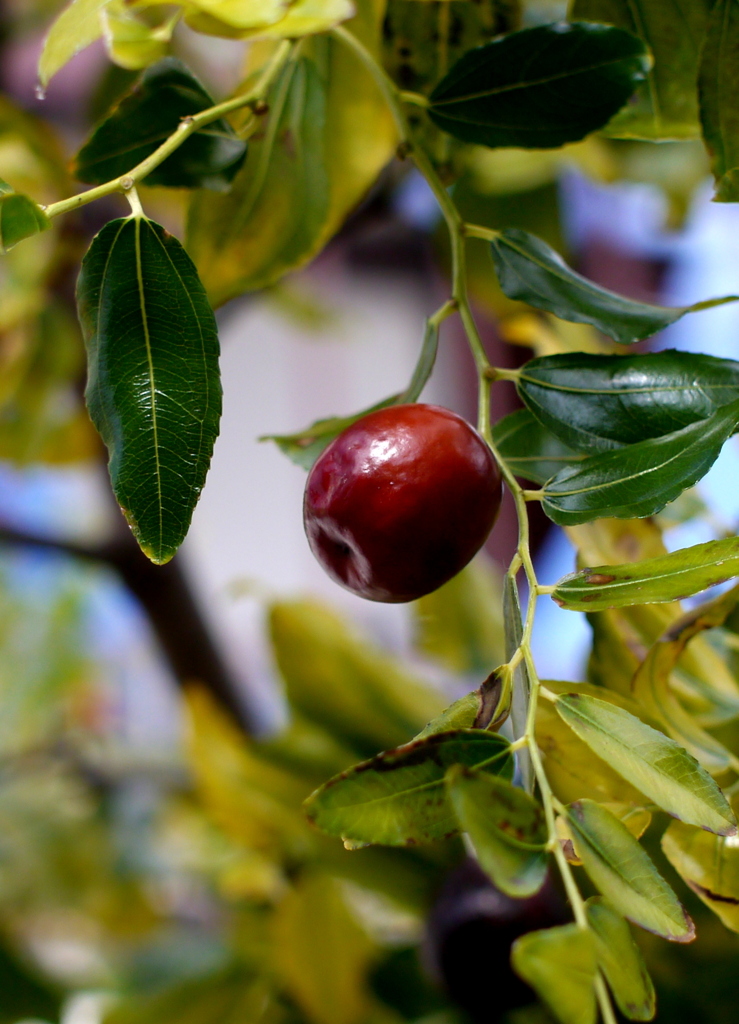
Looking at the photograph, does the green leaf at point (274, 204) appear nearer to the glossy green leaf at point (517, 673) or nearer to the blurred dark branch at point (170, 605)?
the glossy green leaf at point (517, 673)

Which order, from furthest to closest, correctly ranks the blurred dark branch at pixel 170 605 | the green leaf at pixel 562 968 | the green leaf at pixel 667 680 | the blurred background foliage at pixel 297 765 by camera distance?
the blurred dark branch at pixel 170 605 < the blurred background foliage at pixel 297 765 < the green leaf at pixel 667 680 < the green leaf at pixel 562 968

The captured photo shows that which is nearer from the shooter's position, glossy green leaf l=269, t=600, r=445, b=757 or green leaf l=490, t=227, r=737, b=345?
green leaf l=490, t=227, r=737, b=345

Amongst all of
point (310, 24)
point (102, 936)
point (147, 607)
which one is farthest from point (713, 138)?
point (102, 936)

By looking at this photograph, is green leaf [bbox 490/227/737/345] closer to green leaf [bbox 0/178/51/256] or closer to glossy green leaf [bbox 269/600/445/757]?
green leaf [bbox 0/178/51/256]

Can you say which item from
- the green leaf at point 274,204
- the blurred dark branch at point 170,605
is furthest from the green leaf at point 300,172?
the blurred dark branch at point 170,605

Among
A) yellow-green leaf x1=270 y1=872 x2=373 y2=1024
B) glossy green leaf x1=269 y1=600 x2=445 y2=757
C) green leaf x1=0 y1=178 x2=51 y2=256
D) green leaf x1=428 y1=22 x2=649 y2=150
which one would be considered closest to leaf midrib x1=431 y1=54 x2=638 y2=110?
green leaf x1=428 y1=22 x2=649 y2=150

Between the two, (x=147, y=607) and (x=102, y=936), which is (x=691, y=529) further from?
(x=102, y=936)
